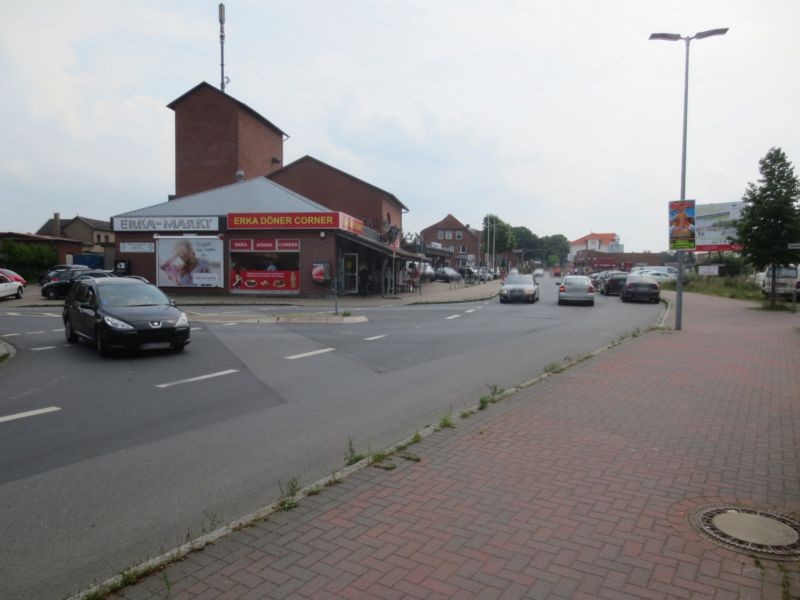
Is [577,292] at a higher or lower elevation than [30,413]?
higher

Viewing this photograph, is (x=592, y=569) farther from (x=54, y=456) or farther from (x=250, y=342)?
(x=250, y=342)

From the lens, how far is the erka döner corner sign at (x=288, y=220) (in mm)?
30547

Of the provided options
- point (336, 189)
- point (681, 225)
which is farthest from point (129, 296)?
point (336, 189)

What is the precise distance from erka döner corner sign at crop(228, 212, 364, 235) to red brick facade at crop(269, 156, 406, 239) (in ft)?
50.5

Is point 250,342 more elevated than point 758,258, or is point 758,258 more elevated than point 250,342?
point 758,258

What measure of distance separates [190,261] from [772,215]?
26.8 meters

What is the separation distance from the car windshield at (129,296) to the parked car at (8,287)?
20211 millimetres

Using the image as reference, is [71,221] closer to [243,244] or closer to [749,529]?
[243,244]

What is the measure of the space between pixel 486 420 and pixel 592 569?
336cm

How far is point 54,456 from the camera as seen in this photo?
19.1 feet

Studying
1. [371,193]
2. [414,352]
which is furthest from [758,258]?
[371,193]

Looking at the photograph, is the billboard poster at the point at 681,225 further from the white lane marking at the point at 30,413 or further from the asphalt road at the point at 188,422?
the white lane marking at the point at 30,413

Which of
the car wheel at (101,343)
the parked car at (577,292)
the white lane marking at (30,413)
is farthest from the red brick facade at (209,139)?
A: the white lane marking at (30,413)

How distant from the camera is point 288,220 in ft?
102
